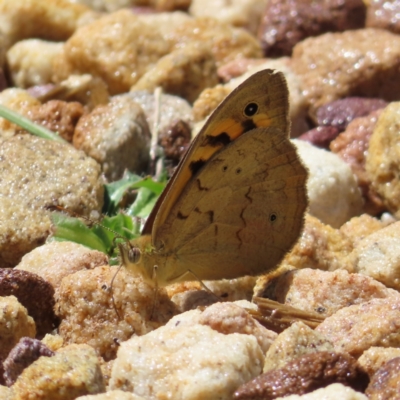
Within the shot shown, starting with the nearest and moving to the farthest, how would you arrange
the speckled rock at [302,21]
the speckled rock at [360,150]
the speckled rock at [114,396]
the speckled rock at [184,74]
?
the speckled rock at [114,396] < the speckled rock at [360,150] < the speckled rock at [184,74] < the speckled rock at [302,21]

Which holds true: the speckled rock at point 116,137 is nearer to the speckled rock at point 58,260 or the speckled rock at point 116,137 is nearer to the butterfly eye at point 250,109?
the speckled rock at point 58,260

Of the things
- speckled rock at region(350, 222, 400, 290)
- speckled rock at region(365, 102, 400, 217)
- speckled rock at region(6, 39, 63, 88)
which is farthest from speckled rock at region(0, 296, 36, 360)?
speckled rock at region(6, 39, 63, 88)

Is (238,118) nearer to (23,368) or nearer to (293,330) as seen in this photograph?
(293,330)

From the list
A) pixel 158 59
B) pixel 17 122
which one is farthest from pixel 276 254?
pixel 158 59

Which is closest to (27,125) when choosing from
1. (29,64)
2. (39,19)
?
(29,64)

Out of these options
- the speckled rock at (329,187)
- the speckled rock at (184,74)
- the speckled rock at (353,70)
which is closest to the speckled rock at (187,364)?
the speckled rock at (329,187)

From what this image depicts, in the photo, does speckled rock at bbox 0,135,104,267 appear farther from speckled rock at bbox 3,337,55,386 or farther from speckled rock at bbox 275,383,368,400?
speckled rock at bbox 275,383,368,400
